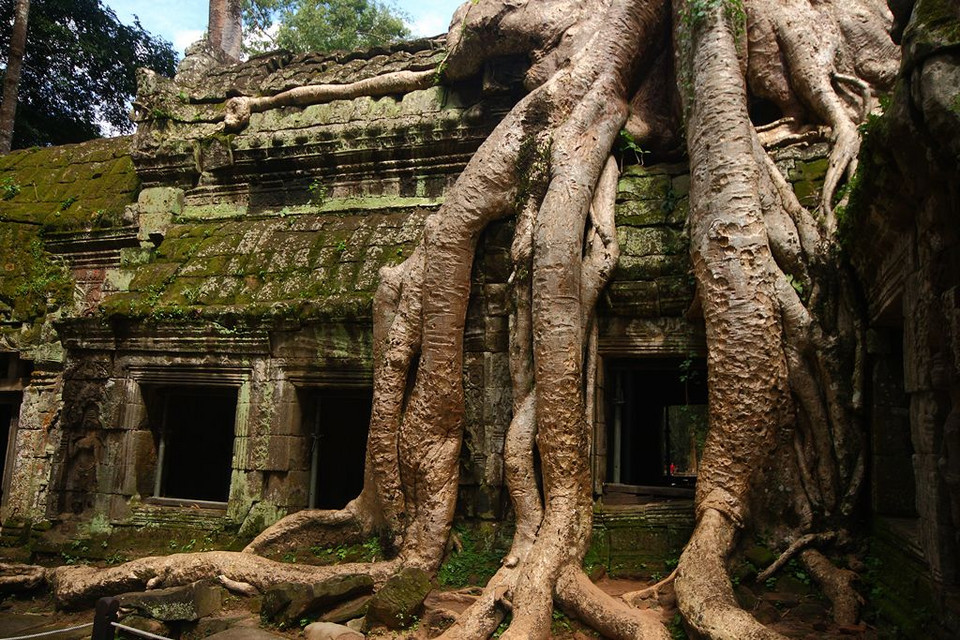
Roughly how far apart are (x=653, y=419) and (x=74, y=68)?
48.4 feet

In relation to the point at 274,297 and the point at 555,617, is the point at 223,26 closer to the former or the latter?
the point at 274,297

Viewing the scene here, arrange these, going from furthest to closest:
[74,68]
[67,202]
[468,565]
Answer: [74,68] → [67,202] → [468,565]

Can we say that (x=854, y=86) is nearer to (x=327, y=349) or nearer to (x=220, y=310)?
(x=327, y=349)

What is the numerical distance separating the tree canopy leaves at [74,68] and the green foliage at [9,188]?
7.65 metres

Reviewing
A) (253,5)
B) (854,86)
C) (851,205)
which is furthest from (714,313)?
(253,5)

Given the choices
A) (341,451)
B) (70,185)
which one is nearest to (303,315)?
(341,451)

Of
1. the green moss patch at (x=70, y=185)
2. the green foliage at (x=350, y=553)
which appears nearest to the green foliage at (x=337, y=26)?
the green moss patch at (x=70, y=185)

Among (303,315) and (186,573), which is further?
(303,315)

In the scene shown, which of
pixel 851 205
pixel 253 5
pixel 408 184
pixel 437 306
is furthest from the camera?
pixel 253 5

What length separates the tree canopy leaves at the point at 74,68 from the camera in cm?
1556

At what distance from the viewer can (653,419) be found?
8820mm

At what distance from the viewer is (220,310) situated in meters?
5.94

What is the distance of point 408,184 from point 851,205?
4133 mm

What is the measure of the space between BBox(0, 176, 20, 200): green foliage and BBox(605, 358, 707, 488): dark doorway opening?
25.4 feet
